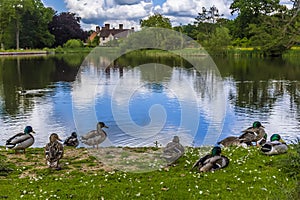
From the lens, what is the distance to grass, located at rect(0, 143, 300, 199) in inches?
305

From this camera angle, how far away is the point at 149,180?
8.73m

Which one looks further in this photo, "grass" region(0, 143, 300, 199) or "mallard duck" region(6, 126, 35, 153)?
"mallard duck" region(6, 126, 35, 153)

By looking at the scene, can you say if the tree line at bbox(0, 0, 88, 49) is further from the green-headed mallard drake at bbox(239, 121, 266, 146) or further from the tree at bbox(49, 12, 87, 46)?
the green-headed mallard drake at bbox(239, 121, 266, 146)

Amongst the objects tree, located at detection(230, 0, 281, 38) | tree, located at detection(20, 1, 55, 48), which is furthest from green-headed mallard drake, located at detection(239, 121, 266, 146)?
tree, located at detection(20, 1, 55, 48)

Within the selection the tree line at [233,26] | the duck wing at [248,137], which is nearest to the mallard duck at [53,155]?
the duck wing at [248,137]

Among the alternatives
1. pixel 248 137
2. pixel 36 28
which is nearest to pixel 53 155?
pixel 248 137

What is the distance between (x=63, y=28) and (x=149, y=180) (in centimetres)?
11578

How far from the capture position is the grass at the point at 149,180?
7.75 meters

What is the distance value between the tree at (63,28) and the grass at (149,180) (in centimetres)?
11216

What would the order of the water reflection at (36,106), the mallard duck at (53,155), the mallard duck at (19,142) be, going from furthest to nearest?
the water reflection at (36,106), the mallard duck at (19,142), the mallard duck at (53,155)

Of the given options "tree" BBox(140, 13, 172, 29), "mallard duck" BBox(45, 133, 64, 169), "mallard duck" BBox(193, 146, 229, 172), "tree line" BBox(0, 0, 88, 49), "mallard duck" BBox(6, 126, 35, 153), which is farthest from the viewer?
"tree line" BBox(0, 0, 88, 49)

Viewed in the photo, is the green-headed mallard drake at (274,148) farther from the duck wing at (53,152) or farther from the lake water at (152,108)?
the duck wing at (53,152)

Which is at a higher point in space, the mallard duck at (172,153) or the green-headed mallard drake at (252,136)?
the mallard duck at (172,153)

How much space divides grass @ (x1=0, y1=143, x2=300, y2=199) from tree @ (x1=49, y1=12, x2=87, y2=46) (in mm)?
112165
